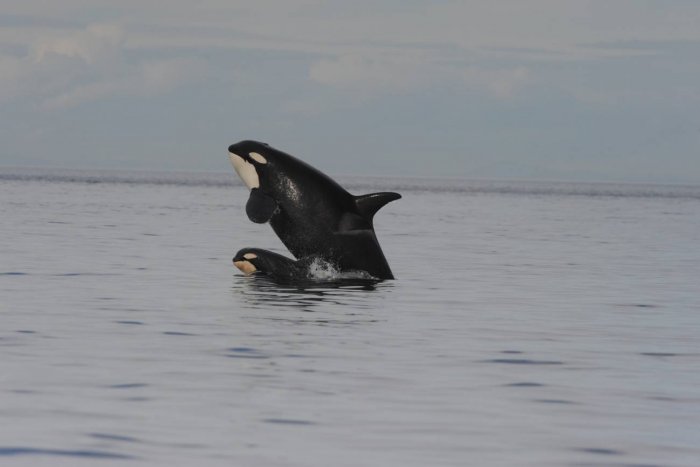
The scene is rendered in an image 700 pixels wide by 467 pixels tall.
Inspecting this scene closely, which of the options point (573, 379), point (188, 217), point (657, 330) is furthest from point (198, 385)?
point (188, 217)

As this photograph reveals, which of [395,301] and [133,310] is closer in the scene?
[133,310]

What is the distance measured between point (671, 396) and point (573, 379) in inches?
40.9

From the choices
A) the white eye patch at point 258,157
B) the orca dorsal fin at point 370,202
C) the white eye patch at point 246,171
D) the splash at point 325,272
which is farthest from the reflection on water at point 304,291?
the white eye patch at point 258,157

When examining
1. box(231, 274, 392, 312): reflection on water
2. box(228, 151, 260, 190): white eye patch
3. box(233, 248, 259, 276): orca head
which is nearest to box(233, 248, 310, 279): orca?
box(233, 248, 259, 276): orca head

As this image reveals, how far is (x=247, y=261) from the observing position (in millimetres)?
21188

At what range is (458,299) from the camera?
18.9 metres

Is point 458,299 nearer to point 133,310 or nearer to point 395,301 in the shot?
point 395,301

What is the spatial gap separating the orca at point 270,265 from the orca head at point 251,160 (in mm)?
1137

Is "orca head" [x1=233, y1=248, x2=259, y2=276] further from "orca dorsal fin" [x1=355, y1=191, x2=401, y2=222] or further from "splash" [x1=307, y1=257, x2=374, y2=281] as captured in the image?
"orca dorsal fin" [x1=355, y1=191, x2=401, y2=222]

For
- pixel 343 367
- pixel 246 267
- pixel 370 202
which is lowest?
pixel 246 267

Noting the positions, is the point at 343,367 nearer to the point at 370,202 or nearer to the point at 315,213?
the point at 315,213

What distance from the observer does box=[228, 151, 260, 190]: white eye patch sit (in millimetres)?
21045

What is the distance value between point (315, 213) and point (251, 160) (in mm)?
1615

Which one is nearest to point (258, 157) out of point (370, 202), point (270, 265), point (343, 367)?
point (270, 265)
